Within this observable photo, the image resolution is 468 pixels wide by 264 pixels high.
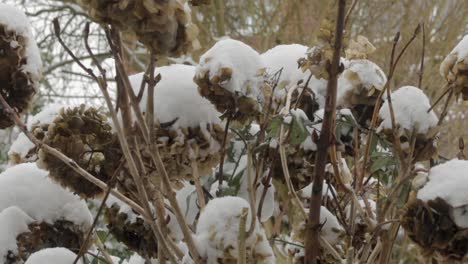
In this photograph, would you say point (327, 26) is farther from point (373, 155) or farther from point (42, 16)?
point (42, 16)

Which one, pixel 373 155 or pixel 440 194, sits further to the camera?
pixel 373 155

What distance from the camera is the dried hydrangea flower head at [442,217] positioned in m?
0.47

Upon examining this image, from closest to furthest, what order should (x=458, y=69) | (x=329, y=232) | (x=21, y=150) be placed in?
1. (x=458, y=69)
2. (x=329, y=232)
3. (x=21, y=150)

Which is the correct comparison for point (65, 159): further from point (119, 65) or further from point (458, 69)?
point (458, 69)

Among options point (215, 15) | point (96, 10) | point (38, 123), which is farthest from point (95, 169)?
point (215, 15)

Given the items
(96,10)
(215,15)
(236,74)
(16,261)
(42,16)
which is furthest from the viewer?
(42,16)

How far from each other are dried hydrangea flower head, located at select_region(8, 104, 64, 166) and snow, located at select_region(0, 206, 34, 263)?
96 mm

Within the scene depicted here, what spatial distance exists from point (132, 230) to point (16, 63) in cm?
23

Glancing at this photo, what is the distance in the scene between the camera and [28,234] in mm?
717

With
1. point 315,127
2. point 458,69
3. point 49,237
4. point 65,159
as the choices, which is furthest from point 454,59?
point 49,237

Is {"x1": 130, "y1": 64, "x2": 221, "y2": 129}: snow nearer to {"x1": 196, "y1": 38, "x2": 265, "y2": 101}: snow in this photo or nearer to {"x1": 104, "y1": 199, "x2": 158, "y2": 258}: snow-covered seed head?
{"x1": 196, "y1": 38, "x2": 265, "y2": 101}: snow

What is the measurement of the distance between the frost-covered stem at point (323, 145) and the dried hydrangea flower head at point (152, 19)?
11 centimetres

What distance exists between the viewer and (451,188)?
0.48 meters

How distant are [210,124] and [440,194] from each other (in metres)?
0.25
